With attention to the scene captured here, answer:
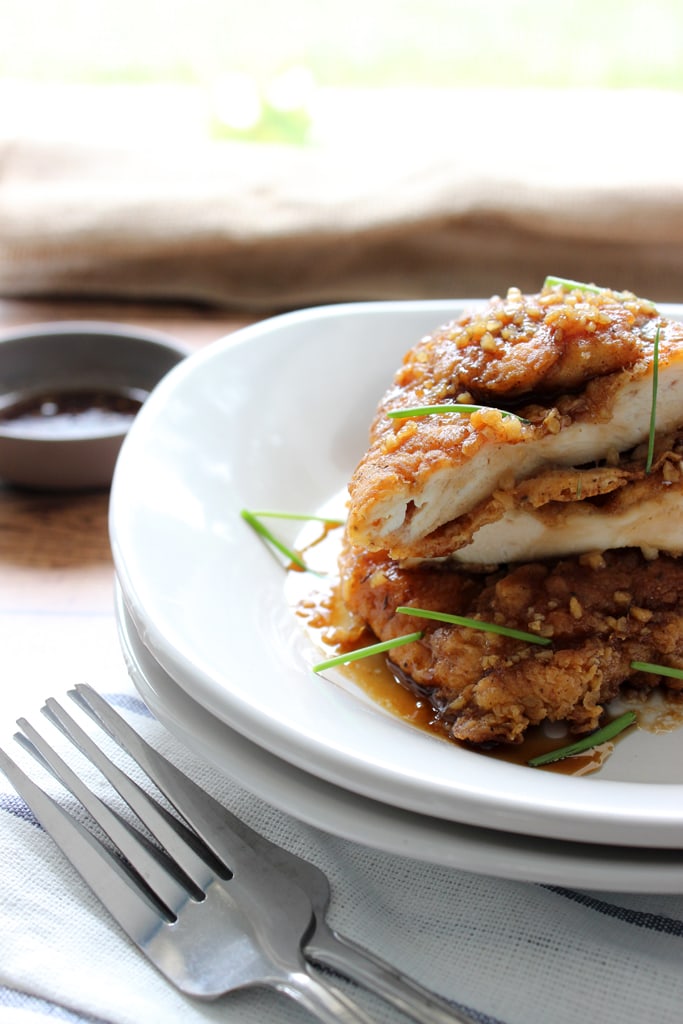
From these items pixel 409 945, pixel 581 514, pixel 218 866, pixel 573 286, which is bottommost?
pixel 409 945

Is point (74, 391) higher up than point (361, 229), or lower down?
lower down

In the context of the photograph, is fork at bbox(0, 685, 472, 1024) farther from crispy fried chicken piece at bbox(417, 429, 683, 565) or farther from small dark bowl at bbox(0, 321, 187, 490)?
small dark bowl at bbox(0, 321, 187, 490)

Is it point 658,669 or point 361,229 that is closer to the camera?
point 658,669

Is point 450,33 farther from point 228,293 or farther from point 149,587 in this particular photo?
point 149,587

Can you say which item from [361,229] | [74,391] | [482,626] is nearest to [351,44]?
[361,229]

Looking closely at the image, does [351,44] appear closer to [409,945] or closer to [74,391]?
[74,391]

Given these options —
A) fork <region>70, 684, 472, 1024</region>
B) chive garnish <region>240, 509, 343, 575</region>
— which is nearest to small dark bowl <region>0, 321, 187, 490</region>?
chive garnish <region>240, 509, 343, 575</region>

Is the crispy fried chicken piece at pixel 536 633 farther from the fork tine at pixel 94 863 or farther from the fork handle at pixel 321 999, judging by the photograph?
the fork tine at pixel 94 863

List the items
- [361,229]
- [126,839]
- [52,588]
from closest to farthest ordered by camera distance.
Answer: [126,839], [52,588], [361,229]

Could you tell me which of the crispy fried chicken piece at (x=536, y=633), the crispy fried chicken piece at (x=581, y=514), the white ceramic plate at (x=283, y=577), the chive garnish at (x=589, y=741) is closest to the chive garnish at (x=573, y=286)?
the crispy fried chicken piece at (x=581, y=514)
